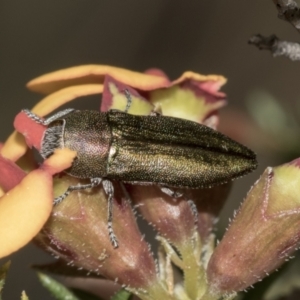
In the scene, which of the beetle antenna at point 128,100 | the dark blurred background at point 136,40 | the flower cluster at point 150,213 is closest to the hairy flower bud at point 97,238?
the flower cluster at point 150,213

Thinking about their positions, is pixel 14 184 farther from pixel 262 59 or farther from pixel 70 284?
pixel 262 59

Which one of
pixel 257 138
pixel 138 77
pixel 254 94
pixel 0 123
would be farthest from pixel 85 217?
pixel 0 123

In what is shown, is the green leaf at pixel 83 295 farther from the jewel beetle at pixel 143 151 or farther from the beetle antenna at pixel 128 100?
the beetle antenna at pixel 128 100

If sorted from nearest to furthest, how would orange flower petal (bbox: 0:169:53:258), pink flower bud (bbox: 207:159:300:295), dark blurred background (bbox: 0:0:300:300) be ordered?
orange flower petal (bbox: 0:169:53:258), pink flower bud (bbox: 207:159:300:295), dark blurred background (bbox: 0:0:300:300)

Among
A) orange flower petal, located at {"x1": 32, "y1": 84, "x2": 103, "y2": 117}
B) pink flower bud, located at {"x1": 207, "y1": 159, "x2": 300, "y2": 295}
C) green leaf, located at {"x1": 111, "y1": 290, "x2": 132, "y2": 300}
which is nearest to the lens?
pink flower bud, located at {"x1": 207, "y1": 159, "x2": 300, "y2": 295}

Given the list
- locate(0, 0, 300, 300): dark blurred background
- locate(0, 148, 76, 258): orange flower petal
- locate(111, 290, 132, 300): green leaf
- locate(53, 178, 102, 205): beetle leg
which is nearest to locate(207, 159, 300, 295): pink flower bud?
locate(111, 290, 132, 300): green leaf

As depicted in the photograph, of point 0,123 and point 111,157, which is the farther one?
point 0,123

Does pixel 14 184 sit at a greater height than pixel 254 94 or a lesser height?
lesser

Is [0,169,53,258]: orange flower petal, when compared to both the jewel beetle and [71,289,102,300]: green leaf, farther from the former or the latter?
[71,289,102,300]: green leaf
